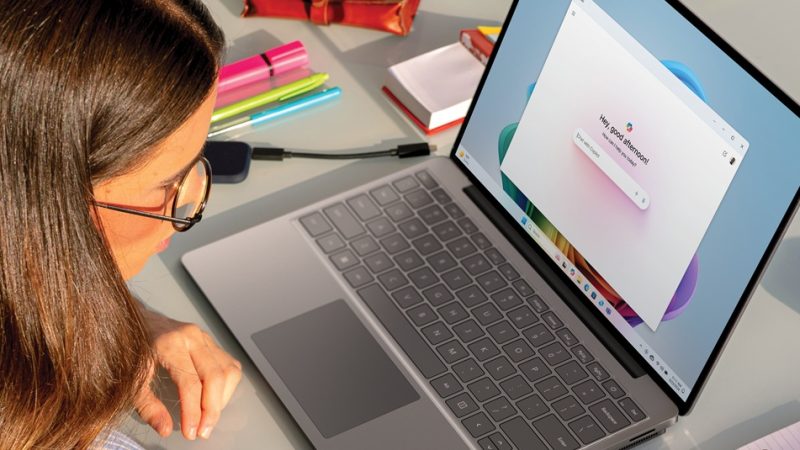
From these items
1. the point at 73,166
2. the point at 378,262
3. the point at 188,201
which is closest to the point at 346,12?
the point at 378,262

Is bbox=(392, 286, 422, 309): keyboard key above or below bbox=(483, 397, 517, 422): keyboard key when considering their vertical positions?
below

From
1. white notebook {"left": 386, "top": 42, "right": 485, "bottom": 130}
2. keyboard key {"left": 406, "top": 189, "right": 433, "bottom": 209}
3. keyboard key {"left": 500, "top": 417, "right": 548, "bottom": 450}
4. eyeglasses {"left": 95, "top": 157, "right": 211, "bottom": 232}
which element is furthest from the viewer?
white notebook {"left": 386, "top": 42, "right": 485, "bottom": 130}

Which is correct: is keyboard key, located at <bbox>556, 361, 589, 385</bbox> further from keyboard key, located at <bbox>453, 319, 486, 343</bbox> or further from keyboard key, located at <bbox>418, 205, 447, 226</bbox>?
keyboard key, located at <bbox>418, 205, 447, 226</bbox>

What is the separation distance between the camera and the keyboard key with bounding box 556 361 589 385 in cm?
103

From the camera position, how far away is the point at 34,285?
0.75m

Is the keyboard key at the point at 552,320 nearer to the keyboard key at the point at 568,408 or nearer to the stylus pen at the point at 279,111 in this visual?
the keyboard key at the point at 568,408

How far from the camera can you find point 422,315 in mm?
1097

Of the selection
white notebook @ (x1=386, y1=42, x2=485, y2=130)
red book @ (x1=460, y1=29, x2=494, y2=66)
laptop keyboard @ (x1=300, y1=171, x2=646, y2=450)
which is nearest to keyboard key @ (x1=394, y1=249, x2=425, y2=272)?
laptop keyboard @ (x1=300, y1=171, x2=646, y2=450)

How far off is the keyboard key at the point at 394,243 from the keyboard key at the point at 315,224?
0.06 metres

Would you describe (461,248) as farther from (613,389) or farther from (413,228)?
(613,389)

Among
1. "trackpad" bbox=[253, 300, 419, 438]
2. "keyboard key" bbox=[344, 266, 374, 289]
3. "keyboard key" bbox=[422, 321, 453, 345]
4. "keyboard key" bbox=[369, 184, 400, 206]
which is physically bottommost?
"trackpad" bbox=[253, 300, 419, 438]

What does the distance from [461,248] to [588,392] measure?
219 mm

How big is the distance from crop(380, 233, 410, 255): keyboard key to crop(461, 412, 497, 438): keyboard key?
224 mm

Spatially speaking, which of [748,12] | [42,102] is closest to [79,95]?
[42,102]
